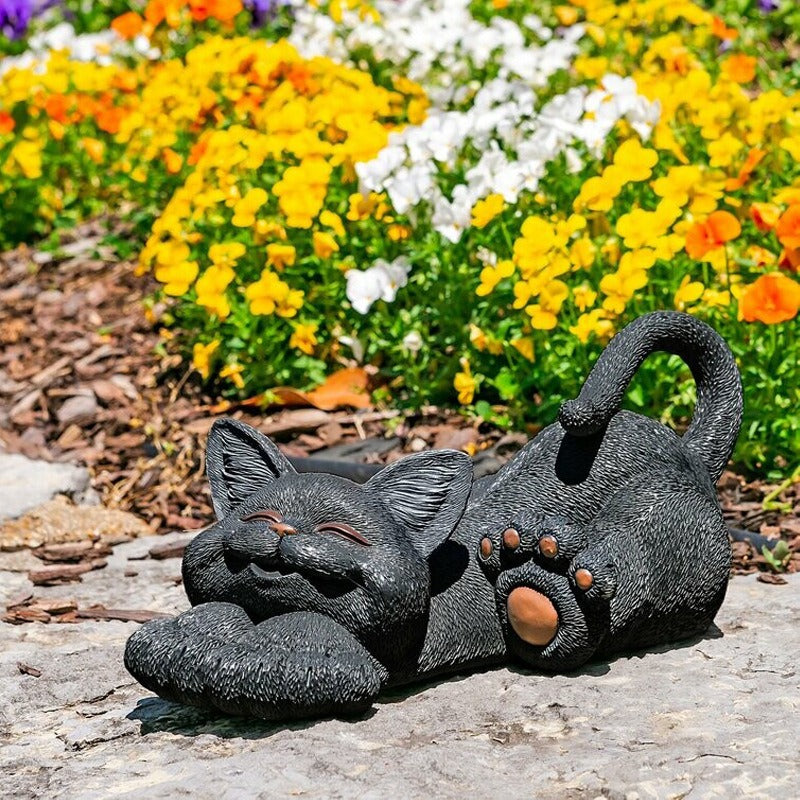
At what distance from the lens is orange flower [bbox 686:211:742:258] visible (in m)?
3.87

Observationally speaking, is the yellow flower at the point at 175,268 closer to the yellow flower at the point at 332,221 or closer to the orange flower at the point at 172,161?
the yellow flower at the point at 332,221

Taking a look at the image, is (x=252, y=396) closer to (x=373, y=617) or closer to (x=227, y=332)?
(x=227, y=332)

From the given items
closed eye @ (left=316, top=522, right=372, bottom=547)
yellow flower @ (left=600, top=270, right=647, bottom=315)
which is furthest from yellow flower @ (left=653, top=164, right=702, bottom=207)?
closed eye @ (left=316, top=522, right=372, bottom=547)

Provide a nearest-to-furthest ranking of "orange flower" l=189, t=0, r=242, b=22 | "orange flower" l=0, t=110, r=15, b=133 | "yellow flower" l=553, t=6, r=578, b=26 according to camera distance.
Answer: "orange flower" l=189, t=0, r=242, b=22, "orange flower" l=0, t=110, r=15, b=133, "yellow flower" l=553, t=6, r=578, b=26

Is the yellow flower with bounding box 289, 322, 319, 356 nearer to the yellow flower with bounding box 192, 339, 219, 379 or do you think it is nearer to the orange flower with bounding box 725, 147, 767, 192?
the yellow flower with bounding box 192, 339, 219, 379

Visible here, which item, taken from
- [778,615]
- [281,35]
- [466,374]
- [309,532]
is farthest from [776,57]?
[309,532]

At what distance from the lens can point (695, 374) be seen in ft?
10.9

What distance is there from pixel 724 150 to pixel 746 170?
162 millimetres

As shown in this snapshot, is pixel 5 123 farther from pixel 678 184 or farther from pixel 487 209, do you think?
pixel 678 184

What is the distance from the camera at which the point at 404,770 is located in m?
2.42

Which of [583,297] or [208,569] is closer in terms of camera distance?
[208,569]

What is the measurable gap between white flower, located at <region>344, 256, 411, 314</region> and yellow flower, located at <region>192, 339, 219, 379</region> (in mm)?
614

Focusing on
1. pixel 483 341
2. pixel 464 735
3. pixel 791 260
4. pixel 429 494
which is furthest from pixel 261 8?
pixel 464 735

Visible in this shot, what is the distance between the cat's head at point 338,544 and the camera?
268cm
